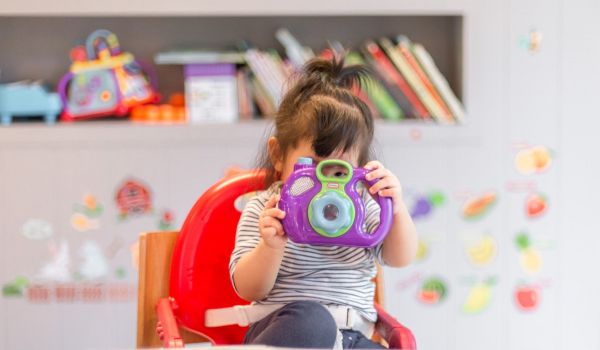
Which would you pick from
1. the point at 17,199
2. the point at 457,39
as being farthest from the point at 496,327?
the point at 17,199

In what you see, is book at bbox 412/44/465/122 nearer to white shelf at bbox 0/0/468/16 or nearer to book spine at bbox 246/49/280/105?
white shelf at bbox 0/0/468/16

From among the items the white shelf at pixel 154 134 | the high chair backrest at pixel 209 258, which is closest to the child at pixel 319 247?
the high chair backrest at pixel 209 258

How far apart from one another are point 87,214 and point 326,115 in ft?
3.89

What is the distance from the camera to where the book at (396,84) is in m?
2.32

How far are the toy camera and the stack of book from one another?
1140 mm

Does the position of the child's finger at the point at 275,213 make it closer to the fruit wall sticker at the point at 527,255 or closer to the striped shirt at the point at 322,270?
the striped shirt at the point at 322,270

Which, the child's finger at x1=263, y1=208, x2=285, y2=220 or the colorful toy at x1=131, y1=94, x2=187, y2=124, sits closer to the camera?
the child's finger at x1=263, y1=208, x2=285, y2=220

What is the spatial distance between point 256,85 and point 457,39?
22.8 inches

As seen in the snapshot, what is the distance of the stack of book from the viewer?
7.57ft

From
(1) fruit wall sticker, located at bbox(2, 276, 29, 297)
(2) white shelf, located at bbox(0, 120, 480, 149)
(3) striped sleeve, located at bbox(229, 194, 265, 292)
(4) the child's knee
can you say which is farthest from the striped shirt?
(1) fruit wall sticker, located at bbox(2, 276, 29, 297)

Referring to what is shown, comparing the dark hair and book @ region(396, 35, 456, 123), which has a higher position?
book @ region(396, 35, 456, 123)

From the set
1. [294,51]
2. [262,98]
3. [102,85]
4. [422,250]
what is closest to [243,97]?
[262,98]

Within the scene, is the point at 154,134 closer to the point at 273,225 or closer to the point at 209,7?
the point at 209,7

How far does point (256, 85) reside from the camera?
7.70ft
